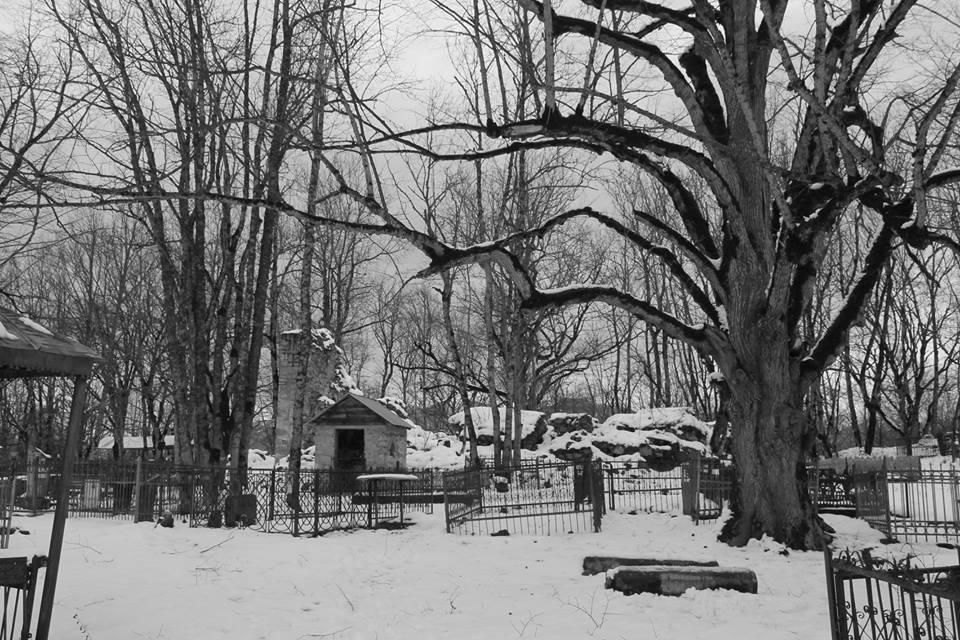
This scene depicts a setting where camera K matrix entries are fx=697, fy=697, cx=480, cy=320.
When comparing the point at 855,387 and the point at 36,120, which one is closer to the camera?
the point at 36,120

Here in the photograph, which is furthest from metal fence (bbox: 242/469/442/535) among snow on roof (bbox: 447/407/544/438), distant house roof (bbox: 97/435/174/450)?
distant house roof (bbox: 97/435/174/450)

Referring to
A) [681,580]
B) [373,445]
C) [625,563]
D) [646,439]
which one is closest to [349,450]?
[373,445]

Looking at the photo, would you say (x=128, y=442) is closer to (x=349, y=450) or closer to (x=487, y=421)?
(x=487, y=421)

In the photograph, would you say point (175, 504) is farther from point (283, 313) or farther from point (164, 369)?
point (283, 313)

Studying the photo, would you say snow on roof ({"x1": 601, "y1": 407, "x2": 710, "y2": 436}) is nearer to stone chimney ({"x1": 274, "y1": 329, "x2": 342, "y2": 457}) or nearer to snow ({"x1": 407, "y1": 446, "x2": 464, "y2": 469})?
snow ({"x1": 407, "y1": 446, "x2": 464, "y2": 469})

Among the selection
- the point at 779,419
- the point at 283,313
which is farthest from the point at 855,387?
the point at 779,419

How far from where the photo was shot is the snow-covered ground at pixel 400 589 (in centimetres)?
655

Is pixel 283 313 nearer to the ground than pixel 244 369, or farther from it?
farther from it

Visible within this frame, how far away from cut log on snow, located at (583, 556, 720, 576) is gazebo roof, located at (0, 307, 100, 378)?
6.40 metres

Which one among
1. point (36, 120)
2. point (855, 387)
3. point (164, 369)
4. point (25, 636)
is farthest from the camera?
point (855, 387)

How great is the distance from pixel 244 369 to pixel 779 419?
12202 mm

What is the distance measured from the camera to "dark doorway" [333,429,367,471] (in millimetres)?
24577

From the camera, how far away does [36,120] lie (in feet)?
50.9

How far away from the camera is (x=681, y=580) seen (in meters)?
7.75
